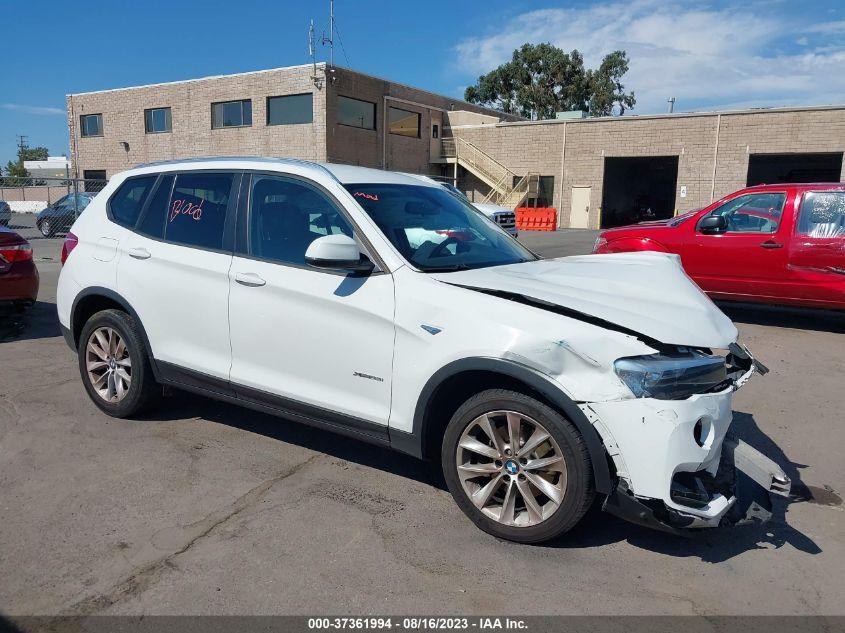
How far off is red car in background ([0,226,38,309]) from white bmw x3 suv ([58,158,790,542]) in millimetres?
3085

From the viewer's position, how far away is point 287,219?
13.3 feet

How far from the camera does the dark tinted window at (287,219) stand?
3.91 meters

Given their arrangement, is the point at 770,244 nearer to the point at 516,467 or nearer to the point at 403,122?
the point at 516,467

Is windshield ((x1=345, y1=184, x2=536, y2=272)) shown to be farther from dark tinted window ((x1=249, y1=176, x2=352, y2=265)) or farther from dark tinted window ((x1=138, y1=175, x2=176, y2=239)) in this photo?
dark tinted window ((x1=138, y1=175, x2=176, y2=239))

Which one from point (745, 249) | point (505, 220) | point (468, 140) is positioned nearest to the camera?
point (745, 249)

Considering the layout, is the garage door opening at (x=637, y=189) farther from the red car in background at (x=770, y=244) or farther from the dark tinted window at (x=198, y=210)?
the dark tinted window at (x=198, y=210)

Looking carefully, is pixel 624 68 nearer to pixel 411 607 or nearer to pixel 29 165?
pixel 29 165

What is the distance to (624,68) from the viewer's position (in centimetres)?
6359

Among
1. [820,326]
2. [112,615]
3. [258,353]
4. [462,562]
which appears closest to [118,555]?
[112,615]

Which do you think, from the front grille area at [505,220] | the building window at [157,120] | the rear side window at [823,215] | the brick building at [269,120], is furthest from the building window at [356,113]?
the rear side window at [823,215]

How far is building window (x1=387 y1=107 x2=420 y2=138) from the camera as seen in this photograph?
1344 inches

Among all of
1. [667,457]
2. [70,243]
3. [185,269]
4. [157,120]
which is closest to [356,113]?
[157,120]

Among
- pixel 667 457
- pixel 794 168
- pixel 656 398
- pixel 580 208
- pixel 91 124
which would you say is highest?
pixel 91 124

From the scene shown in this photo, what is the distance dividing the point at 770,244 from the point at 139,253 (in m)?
7.29
